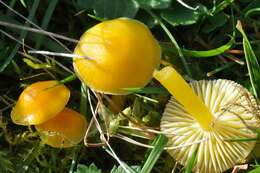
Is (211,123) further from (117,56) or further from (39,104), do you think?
(39,104)

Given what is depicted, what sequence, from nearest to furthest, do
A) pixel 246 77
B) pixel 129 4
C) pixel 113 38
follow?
pixel 113 38
pixel 129 4
pixel 246 77

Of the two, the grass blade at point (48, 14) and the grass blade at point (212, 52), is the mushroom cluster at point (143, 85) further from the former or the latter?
the grass blade at point (48, 14)

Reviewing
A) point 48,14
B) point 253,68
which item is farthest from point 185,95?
point 48,14

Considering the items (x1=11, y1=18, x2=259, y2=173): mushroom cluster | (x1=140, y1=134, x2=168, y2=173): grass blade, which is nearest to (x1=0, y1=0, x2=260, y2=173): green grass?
(x1=140, y1=134, x2=168, y2=173): grass blade

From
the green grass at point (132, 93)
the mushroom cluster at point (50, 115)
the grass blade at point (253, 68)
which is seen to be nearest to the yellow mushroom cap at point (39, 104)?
the mushroom cluster at point (50, 115)

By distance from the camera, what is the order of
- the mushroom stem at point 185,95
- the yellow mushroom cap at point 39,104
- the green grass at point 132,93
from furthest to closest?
1. the green grass at point 132,93
2. the yellow mushroom cap at point 39,104
3. the mushroom stem at point 185,95

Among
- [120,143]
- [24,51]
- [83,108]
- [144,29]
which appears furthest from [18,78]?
[144,29]

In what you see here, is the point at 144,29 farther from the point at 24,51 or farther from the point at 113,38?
the point at 24,51

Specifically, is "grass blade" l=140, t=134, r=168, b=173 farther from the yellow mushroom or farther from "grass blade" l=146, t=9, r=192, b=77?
"grass blade" l=146, t=9, r=192, b=77
